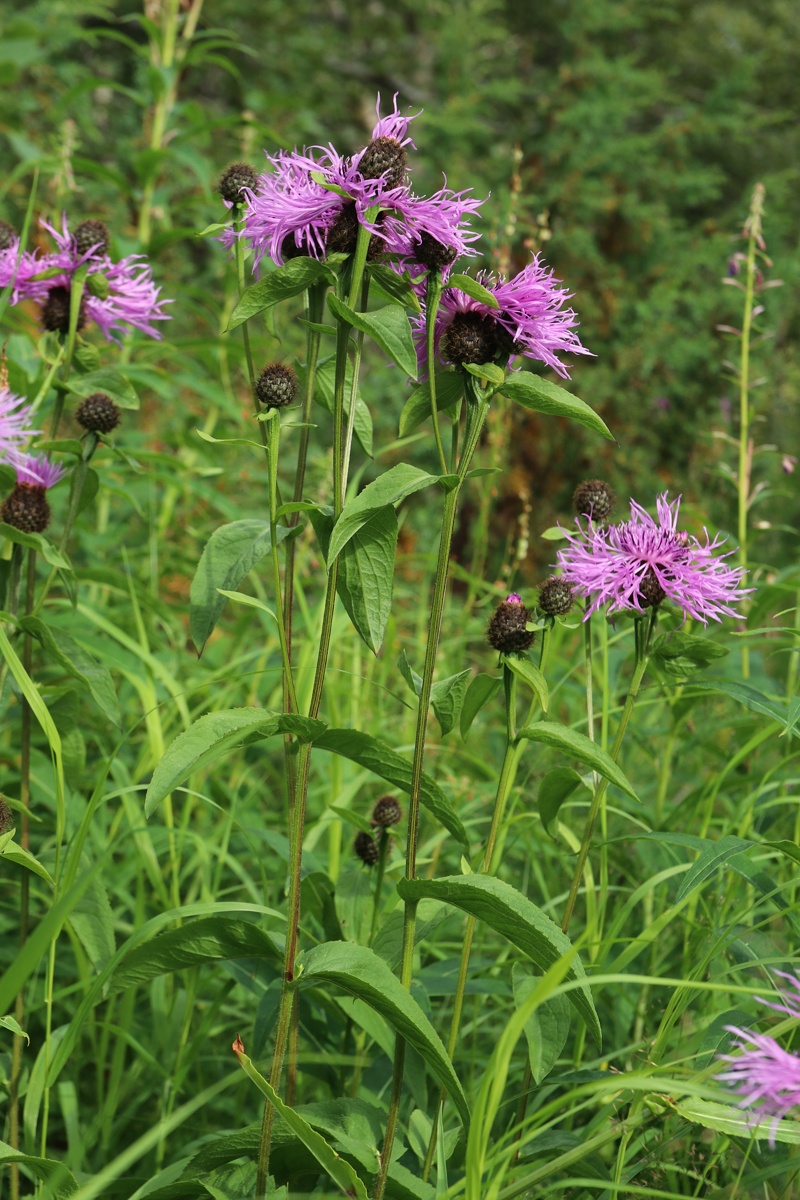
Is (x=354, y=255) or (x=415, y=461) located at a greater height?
(x=415, y=461)

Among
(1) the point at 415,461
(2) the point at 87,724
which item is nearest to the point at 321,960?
(2) the point at 87,724

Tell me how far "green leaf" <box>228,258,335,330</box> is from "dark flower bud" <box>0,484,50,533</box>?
0.43 metres

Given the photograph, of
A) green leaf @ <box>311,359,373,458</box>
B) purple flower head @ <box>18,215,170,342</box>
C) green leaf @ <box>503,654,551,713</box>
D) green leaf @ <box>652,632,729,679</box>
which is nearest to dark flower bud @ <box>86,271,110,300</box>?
purple flower head @ <box>18,215,170,342</box>

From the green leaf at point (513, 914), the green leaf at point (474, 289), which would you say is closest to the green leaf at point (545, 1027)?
the green leaf at point (513, 914)

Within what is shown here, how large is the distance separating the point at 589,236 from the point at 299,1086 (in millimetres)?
4539

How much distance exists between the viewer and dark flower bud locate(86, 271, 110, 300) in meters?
1.45

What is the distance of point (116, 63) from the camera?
5.54 m

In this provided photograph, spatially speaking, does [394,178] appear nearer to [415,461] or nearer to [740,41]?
[415,461]

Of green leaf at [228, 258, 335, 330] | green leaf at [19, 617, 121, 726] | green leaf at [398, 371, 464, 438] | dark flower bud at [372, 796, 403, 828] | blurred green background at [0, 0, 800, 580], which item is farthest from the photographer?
blurred green background at [0, 0, 800, 580]

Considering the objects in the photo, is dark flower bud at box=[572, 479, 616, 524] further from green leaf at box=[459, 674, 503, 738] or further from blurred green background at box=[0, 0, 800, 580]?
blurred green background at box=[0, 0, 800, 580]

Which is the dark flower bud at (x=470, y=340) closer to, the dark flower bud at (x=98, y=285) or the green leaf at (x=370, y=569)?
the green leaf at (x=370, y=569)

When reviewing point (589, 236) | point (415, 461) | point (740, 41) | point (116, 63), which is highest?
point (740, 41)

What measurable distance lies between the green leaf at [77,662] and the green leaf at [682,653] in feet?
2.12

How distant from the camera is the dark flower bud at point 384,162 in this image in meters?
1.02
